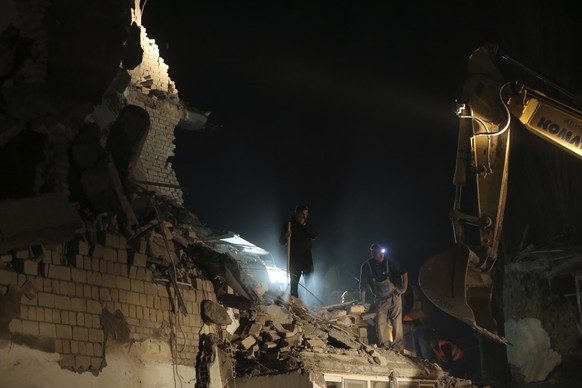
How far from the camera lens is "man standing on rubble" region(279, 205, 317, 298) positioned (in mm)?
13352

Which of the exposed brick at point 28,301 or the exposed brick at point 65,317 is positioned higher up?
the exposed brick at point 28,301

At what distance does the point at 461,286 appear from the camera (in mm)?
10977

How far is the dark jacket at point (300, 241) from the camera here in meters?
13.4

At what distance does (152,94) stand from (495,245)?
28.0ft

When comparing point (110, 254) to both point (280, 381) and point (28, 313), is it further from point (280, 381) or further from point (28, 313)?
point (280, 381)

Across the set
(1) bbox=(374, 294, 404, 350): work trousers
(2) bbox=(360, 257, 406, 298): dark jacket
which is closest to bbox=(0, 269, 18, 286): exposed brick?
(2) bbox=(360, 257, 406, 298): dark jacket

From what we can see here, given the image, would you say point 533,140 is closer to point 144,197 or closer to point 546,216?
point 546,216

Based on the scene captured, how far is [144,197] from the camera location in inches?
406

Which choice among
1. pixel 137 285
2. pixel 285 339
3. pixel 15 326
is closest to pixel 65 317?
pixel 15 326

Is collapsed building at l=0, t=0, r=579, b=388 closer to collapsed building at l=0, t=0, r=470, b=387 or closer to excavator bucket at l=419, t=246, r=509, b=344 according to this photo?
collapsed building at l=0, t=0, r=470, b=387

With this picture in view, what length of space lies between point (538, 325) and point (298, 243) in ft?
18.6

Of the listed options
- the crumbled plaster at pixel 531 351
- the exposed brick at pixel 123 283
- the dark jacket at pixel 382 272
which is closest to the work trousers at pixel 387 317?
the dark jacket at pixel 382 272

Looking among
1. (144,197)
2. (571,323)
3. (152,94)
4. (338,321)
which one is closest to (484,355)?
(571,323)

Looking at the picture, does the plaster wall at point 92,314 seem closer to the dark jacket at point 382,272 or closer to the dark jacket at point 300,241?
the dark jacket at point 300,241
